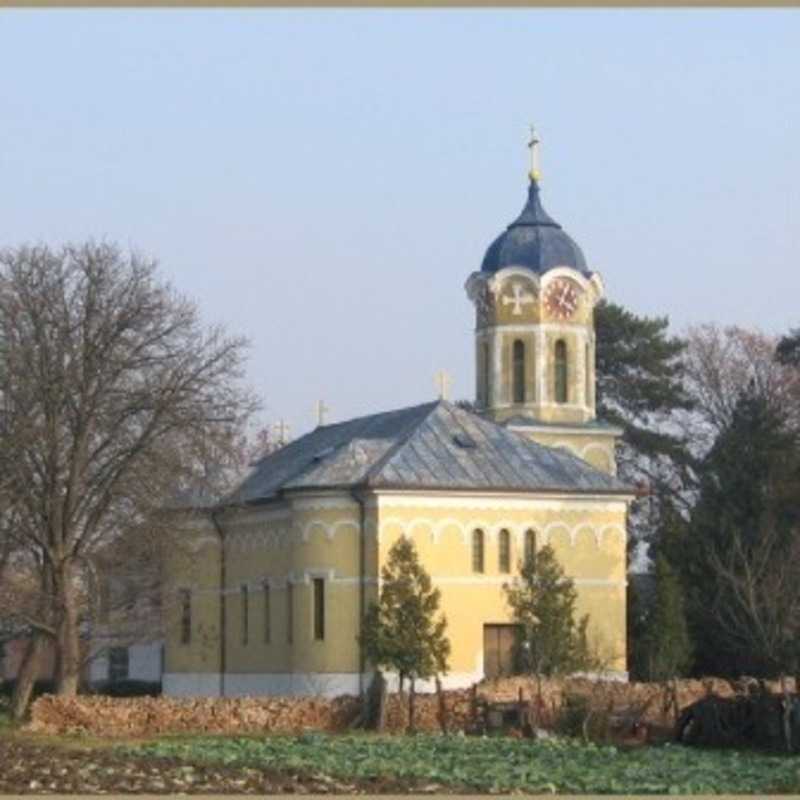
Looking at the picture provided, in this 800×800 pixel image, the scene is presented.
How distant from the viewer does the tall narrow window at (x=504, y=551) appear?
5416 centimetres

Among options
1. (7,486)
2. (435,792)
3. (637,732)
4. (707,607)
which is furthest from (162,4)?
(707,607)

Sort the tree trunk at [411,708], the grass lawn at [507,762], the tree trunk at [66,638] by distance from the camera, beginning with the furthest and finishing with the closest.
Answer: the tree trunk at [66,638], the tree trunk at [411,708], the grass lawn at [507,762]

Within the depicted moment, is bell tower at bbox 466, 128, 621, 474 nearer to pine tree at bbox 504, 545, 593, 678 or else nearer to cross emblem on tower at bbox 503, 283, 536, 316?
cross emblem on tower at bbox 503, 283, 536, 316

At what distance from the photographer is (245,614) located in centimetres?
5988

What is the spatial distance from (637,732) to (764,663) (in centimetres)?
1631

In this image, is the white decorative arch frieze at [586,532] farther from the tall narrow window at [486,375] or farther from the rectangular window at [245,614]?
the rectangular window at [245,614]

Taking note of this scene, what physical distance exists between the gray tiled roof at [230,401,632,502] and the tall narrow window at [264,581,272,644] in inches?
101

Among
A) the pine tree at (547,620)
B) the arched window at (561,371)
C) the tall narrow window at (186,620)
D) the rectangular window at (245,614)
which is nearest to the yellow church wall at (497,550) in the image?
the pine tree at (547,620)

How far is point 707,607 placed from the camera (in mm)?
59625

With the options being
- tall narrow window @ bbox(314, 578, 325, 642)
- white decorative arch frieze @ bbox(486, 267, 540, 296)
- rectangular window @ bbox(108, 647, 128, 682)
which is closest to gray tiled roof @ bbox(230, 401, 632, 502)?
tall narrow window @ bbox(314, 578, 325, 642)

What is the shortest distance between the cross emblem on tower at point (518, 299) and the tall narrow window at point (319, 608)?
1156cm

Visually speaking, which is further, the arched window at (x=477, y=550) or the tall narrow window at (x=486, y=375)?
the tall narrow window at (x=486, y=375)

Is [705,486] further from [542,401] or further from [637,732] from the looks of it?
[637,732]

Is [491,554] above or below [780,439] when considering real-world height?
below
